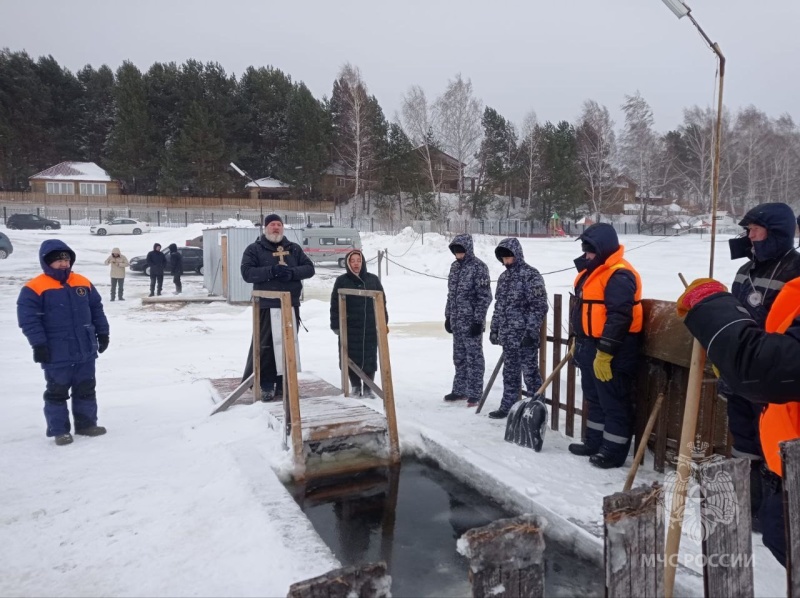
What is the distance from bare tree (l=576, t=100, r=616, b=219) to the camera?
43.7 meters

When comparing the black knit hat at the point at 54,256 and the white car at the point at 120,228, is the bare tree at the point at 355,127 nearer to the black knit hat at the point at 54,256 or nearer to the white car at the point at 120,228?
the white car at the point at 120,228

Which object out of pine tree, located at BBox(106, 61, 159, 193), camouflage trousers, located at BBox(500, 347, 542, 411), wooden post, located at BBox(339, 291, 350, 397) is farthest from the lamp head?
pine tree, located at BBox(106, 61, 159, 193)

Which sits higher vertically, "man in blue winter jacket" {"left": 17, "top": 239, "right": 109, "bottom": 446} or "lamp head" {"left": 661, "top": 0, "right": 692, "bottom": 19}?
"lamp head" {"left": 661, "top": 0, "right": 692, "bottom": 19}

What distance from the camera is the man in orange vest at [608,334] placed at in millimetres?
4133

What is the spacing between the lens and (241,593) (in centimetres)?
283

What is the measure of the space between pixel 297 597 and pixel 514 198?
5228cm

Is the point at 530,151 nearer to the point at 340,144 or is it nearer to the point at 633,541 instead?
the point at 340,144

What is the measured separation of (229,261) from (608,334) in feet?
44.1

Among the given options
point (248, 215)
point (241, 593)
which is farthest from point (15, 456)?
point (248, 215)

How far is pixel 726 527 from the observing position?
1.73 meters

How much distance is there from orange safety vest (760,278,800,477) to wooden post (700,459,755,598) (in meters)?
0.17

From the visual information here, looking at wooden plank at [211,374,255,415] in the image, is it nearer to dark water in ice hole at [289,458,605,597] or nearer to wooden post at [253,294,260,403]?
wooden post at [253,294,260,403]

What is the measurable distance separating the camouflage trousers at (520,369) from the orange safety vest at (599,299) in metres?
1.16

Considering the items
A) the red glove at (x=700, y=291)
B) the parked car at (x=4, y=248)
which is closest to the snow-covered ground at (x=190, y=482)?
the red glove at (x=700, y=291)
